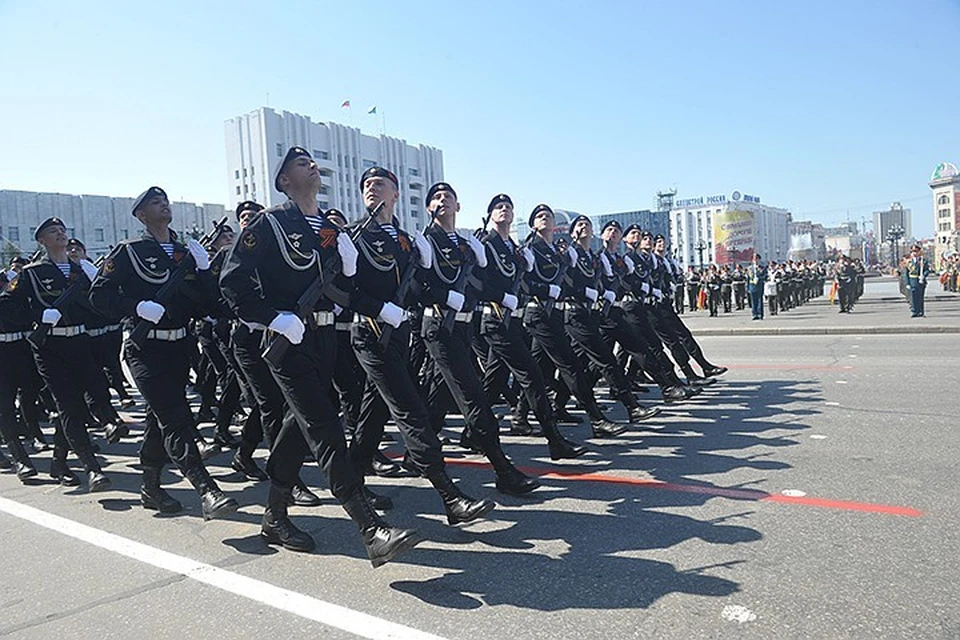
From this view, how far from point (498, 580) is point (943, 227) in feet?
409

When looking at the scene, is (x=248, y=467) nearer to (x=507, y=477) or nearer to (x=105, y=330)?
(x=507, y=477)

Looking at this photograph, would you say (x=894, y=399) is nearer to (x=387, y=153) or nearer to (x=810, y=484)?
(x=810, y=484)

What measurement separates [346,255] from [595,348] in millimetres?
3578

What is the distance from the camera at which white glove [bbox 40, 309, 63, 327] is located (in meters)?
6.05

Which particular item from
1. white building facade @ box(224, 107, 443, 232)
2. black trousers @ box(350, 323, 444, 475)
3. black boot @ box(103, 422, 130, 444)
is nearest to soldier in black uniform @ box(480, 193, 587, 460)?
black trousers @ box(350, 323, 444, 475)

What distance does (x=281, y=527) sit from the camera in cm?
429

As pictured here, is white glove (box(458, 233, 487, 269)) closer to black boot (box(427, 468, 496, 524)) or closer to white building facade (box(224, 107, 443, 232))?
black boot (box(427, 468, 496, 524))

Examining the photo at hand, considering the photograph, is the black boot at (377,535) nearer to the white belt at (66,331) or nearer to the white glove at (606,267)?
the white belt at (66,331)

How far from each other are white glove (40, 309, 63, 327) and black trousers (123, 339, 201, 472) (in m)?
1.35

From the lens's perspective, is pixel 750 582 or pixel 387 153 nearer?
pixel 750 582

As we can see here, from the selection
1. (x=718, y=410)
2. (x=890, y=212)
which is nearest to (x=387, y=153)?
(x=890, y=212)

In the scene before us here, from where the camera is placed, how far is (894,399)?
25.3 feet

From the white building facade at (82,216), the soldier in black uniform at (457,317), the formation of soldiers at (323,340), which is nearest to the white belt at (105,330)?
the formation of soldiers at (323,340)

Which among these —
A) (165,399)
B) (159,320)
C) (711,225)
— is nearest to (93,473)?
(165,399)
